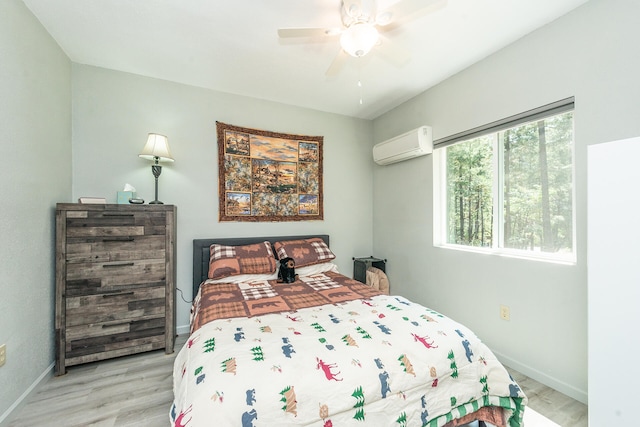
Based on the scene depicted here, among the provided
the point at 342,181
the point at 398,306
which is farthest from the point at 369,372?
the point at 342,181

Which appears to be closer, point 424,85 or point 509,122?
point 509,122

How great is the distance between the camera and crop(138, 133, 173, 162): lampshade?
2.46 metres

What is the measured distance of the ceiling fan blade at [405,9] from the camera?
1401 mm

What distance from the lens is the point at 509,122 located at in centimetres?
218

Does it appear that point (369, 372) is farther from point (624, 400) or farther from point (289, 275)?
point (289, 275)

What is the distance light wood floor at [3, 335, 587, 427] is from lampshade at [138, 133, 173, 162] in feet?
5.94

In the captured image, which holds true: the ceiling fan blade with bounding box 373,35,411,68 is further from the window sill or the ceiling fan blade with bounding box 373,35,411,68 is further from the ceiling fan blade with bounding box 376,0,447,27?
the window sill

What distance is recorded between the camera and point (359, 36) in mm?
1563

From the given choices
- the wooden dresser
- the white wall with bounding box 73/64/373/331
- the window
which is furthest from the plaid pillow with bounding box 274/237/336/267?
the window

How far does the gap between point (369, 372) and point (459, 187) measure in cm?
222

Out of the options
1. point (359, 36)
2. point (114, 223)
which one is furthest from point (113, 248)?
point (359, 36)

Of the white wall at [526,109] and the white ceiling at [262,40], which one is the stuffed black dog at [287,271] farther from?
the white ceiling at [262,40]

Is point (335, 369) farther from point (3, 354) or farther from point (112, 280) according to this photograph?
point (112, 280)

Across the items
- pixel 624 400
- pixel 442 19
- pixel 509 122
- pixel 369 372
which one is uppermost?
pixel 442 19
